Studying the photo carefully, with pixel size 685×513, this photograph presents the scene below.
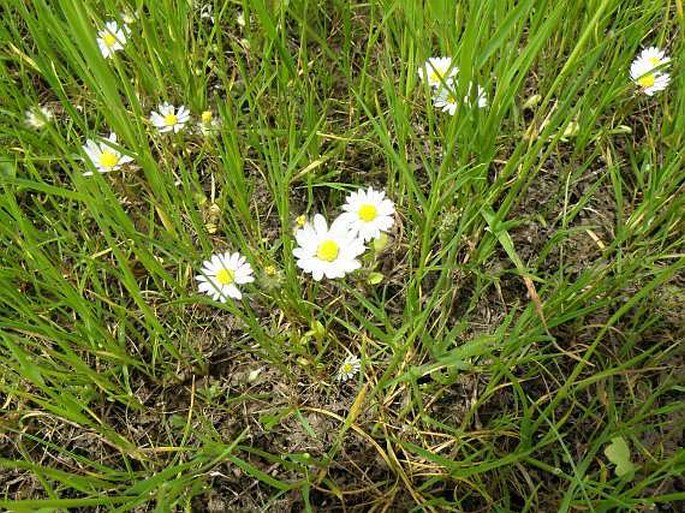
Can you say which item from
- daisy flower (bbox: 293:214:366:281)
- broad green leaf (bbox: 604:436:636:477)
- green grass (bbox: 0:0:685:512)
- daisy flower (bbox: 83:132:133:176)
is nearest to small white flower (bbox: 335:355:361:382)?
green grass (bbox: 0:0:685:512)

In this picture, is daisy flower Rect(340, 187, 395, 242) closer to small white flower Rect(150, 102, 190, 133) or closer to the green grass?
the green grass

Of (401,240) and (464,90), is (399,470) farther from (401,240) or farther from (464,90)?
(464,90)

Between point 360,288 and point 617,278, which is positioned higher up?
point 360,288

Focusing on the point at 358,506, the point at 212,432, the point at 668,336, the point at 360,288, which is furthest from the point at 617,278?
the point at 212,432

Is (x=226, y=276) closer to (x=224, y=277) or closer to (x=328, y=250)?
(x=224, y=277)

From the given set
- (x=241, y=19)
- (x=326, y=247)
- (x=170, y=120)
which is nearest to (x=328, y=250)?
(x=326, y=247)

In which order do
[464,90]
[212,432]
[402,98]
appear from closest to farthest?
[464,90] → [212,432] → [402,98]
